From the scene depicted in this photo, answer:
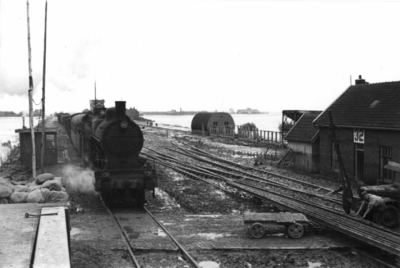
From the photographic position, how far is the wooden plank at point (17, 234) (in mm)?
6453

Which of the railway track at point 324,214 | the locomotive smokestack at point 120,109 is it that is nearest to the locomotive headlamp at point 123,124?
the locomotive smokestack at point 120,109

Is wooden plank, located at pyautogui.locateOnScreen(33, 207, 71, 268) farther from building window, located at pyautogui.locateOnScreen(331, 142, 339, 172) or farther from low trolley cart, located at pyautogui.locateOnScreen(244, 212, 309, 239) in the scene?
building window, located at pyautogui.locateOnScreen(331, 142, 339, 172)

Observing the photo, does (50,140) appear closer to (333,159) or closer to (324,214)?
(333,159)

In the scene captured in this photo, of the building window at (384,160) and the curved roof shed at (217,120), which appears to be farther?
the curved roof shed at (217,120)

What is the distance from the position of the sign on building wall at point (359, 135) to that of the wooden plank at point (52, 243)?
14465mm

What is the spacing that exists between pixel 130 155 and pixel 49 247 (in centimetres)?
768

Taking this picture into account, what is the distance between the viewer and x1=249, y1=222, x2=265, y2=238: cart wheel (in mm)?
10586

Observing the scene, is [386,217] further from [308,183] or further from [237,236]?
[308,183]

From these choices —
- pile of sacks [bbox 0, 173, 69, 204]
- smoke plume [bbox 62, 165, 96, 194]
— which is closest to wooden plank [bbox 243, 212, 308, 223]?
pile of sacks [bbox 0, 173, 69, 204]

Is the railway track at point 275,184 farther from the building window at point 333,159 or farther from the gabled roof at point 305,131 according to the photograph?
the gabled roof at point 305,131

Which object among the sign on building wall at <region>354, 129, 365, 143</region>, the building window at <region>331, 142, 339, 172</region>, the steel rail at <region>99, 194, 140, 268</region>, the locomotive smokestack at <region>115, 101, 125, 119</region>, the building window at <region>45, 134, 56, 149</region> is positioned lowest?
the steel rail at <region>99, 194, 140, 268</region>

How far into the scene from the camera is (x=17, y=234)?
7.74 meters

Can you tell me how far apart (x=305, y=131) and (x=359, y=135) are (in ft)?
18.1

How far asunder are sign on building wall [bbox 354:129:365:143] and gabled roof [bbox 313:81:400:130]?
0.28 meters
